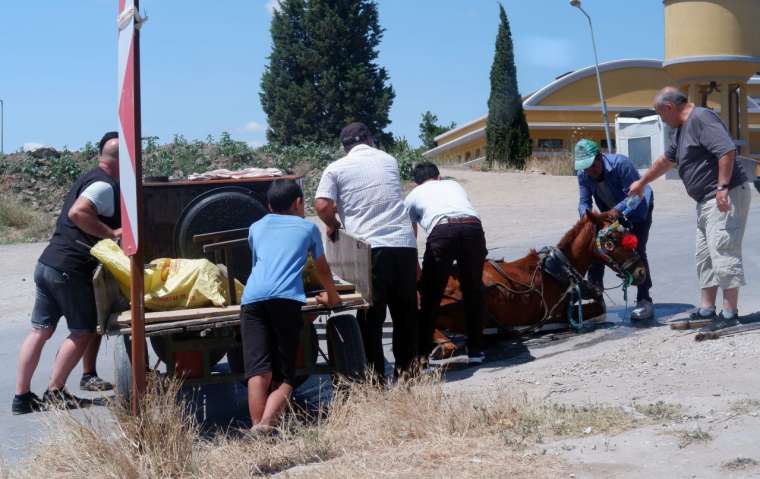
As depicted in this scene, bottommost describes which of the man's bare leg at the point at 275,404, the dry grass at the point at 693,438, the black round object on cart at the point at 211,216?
the dry grass at the point at 693,438

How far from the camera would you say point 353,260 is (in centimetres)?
688

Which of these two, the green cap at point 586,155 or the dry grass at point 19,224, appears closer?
the green cap at point 586,155

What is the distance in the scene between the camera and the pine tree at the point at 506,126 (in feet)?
115

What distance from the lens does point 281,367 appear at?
5805 mm

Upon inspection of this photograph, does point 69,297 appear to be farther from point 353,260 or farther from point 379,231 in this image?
point 379,231

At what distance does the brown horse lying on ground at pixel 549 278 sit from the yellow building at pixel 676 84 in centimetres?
2531

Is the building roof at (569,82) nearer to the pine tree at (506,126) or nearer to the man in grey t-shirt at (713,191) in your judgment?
the pine tree at (506,126)

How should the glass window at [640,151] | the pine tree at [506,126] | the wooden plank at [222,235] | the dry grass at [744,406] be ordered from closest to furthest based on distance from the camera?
the dry grass at [744,406] → the wooden plank at [222,235] → the glass window at [640,151] → the pine tree at [506,126]

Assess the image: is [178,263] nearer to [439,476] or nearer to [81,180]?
[81,180]

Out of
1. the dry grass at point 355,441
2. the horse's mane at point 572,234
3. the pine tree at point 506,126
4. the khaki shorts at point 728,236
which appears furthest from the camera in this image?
the pine tree at point 506,126

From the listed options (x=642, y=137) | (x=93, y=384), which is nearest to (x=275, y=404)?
(x=93, y=384)

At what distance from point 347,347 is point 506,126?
97.4 ft

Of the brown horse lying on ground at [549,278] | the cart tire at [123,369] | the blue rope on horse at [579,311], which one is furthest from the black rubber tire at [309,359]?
the blue rope on horse at [579,311]

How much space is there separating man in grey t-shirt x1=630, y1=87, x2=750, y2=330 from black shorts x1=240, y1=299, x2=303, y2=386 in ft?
10.9
